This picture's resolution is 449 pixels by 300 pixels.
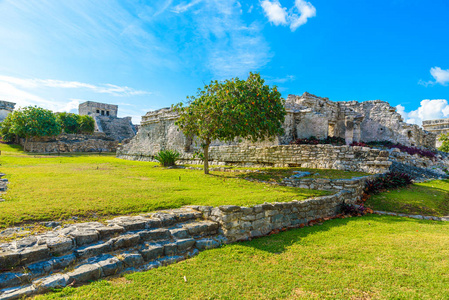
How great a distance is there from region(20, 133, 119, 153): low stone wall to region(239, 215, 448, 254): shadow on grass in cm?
3113

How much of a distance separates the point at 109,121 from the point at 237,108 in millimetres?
48400

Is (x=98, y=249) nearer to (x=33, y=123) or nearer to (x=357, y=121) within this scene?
(x=357, y=121)

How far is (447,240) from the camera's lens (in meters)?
5.23

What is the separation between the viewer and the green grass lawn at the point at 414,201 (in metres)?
7.95

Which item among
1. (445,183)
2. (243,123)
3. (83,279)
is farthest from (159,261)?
(445,183)

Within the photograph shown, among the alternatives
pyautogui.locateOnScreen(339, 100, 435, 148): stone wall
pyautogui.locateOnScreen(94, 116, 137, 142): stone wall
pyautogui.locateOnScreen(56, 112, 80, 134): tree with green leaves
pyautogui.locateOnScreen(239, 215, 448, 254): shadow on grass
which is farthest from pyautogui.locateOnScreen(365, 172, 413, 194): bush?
pyautogui.locateOnScreen(94, 116, 137, 142): stone wall

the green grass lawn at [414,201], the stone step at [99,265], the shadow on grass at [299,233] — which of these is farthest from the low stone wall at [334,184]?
the stone step at [99,265]

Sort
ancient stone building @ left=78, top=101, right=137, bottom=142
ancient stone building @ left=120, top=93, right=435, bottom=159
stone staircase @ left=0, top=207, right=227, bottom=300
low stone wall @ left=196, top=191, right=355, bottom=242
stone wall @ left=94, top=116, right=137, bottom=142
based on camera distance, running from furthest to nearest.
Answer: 1. ancient stone building @ left=78, top=101, right=137, bottom=142
2. stone wall @ left=94, top=116, right=137, bottom=142
3. ancient stone building @ left=120, top=93, right=435, bottom=159
4. low stone wall @ left=196, top=191, right=355, bottom=242
5. stone staircase @ left=0, top=207, right=227, bottom=300

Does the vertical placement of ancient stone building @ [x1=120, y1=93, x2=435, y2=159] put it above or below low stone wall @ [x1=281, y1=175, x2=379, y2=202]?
above

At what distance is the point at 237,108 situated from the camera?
10.1 meters

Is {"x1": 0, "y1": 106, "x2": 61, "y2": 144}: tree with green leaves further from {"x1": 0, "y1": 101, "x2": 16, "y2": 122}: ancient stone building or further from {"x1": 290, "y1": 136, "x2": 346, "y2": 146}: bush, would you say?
{"x1": 290, "y1": 136, "x2": 346, "y2": 146}: bush

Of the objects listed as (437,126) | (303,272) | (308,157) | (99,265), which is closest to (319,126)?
(308,157)

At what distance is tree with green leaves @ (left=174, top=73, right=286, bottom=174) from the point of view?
10391 millimetres

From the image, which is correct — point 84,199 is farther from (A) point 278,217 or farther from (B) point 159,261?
(A) point 278,217
